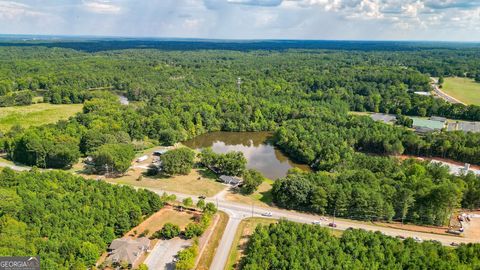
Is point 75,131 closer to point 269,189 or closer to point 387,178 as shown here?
point 269,189

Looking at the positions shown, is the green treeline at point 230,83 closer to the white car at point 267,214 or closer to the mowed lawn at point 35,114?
the mowed lawn at point 35,114

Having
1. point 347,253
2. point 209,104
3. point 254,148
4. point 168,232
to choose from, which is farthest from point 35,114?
point 347,253

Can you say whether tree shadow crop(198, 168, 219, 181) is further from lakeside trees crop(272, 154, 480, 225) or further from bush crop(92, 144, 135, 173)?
lakeside trees crop(272, 154, 480, 225)

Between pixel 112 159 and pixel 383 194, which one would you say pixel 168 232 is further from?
pixel 383 194

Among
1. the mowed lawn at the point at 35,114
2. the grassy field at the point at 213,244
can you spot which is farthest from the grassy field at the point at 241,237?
the mowed lawn at the point at 35,114

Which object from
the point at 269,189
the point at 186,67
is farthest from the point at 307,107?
the point at 186,67

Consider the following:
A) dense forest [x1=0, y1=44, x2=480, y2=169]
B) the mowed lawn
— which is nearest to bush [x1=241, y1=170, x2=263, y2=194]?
dense forest [x1=0, y1=44, x2=480, y2=169]

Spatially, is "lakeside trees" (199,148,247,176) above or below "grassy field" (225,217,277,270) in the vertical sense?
above
